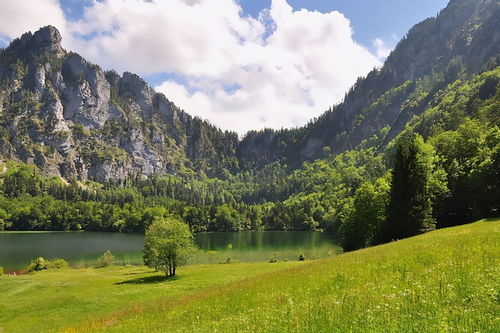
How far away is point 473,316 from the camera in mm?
8961

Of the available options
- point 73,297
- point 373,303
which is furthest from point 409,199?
point 73,297

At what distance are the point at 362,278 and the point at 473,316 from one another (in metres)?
10.2

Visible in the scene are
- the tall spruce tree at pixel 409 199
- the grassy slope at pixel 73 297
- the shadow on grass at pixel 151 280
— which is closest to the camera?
the grassy slope at pixel 73 297

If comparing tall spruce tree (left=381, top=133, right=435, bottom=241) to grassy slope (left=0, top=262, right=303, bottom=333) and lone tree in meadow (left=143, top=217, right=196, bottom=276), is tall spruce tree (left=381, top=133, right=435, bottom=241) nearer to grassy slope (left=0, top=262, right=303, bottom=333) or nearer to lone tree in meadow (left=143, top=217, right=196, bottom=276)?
grassy slope (left=0, top=262, right=303, bottom=333)

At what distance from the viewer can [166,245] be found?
62.4 meters

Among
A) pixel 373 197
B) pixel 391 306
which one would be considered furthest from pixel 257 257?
pixel 391 306

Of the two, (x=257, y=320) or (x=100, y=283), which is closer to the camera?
(x=257, y=320)

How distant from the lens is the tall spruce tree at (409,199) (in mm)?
58250

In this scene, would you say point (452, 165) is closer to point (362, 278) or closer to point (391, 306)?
point (362, 278)

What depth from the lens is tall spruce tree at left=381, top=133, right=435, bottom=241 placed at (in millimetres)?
58250

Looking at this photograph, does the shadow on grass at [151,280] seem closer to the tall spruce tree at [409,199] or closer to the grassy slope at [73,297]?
→ the grassy slope at [73,297]

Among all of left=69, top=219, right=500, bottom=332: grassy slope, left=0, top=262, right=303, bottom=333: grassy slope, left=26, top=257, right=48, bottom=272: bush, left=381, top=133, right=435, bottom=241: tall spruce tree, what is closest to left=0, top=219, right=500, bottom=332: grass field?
left=69, top=219, right=500, bottom=332: grassy slope

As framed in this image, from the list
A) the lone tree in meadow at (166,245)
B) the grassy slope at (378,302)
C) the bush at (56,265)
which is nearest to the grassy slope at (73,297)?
the lone tree in meadow at (166,245)

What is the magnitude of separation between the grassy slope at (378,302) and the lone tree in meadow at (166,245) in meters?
39.4
